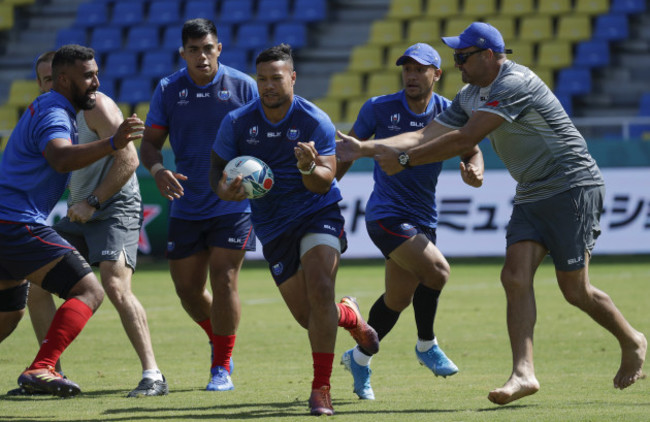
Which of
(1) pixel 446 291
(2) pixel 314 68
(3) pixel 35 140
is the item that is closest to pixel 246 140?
(3) pixel 35 140

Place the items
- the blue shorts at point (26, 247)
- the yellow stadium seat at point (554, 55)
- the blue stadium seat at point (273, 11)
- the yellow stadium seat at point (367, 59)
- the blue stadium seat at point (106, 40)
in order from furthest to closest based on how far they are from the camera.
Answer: the blue stadium seat at point (106, 40)
the blue stadium seat at point (273, 11)
the yellow stadium seat at point (367, 59)
the yellow stadium seat at point (554, 55)
the blue shorts at point (26, 247)

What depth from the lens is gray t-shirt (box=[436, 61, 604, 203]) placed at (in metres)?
6.98

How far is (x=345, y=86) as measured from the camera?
85.2 feet

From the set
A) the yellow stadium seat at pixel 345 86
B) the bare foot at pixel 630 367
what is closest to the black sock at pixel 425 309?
the bare foot at pixel 630 367

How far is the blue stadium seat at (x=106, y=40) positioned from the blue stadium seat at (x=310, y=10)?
16.3ft

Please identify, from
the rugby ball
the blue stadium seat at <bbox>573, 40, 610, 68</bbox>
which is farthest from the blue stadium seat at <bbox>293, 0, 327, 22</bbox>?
the rugby ball

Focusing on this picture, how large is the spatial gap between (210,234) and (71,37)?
2223cm

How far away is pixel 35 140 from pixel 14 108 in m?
21.6

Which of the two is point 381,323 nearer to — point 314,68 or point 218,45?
point 218,45

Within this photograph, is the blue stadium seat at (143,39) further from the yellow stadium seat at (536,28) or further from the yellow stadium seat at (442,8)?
the yellow stadium seat at (536,28)

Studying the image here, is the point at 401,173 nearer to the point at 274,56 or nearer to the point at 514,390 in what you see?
the point at 274,56

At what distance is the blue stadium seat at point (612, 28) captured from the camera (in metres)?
24.9

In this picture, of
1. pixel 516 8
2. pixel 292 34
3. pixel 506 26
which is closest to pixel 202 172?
pixel 506 26

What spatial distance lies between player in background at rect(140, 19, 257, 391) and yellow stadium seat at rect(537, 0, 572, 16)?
18386mm
